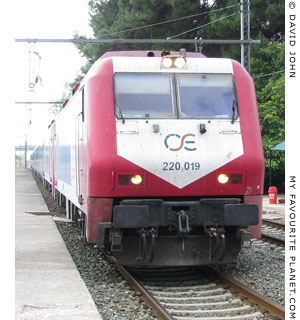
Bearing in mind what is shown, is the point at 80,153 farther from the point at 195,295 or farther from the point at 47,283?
the point at 195,295

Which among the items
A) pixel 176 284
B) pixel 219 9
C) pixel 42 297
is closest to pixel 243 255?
pixel 176 284

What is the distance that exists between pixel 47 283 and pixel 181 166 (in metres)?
2.11

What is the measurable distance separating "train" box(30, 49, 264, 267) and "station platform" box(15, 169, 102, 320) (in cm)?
68

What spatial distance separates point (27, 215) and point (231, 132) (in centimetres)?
985

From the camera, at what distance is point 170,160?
7.30 meters

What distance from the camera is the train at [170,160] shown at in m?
7.26

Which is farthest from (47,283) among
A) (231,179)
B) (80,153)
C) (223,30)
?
(223,30)

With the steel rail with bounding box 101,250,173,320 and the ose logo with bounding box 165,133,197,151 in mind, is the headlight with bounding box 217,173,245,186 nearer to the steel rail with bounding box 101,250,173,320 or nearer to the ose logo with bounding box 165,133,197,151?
the ose logo with bounding box 165,133,197,151

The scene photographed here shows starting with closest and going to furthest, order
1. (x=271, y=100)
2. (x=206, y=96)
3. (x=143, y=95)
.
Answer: (x=143, y=95)
(x=206, y=96)
(x=271, y=100)

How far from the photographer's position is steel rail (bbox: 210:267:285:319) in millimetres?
5969

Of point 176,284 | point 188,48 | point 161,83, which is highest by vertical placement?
point 188,48

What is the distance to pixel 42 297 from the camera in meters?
6.56
